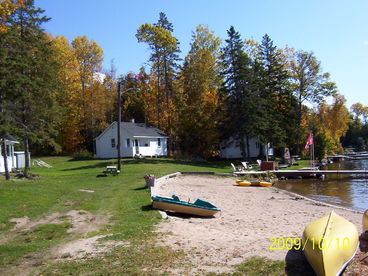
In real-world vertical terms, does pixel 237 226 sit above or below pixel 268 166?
below

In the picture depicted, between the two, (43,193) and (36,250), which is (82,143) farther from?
(36,250)

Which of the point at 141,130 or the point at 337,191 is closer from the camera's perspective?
the point at 337,191

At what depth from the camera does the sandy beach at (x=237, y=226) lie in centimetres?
768

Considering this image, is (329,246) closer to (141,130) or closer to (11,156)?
(11,156)

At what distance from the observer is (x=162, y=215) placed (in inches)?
468

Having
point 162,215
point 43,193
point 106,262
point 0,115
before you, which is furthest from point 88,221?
point 0,115

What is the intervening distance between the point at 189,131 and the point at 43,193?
3229 cm

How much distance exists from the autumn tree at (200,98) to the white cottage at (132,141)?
148 inches

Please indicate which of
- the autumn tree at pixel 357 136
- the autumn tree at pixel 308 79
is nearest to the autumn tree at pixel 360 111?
the autumn tree at pixel 357 136

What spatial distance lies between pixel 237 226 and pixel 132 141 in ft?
106

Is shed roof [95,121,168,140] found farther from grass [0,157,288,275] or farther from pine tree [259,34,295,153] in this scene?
grass [0,157,288,275]

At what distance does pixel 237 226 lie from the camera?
11430mm

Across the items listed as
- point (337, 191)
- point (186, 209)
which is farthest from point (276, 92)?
point (186, 209)

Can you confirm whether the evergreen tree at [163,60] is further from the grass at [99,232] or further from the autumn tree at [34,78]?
the grass at [99,232]
